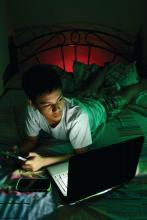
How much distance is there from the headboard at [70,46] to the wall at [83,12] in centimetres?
7

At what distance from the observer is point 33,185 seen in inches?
52.7

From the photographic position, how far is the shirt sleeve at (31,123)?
161 centimetres

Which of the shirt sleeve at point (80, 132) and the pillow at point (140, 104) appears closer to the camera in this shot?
the shirt sleeve at point (80, 132)

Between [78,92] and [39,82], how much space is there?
104 centimetres

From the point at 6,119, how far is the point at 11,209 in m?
0.97

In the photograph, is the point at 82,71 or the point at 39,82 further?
the point at 82,71

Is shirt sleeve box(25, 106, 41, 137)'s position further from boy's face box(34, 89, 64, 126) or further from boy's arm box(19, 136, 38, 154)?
boy's face box(34, 89, 64, 126)

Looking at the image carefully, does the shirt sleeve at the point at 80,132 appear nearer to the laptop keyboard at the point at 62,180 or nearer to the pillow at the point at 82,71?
the laptop keyboard at the point at 62,180

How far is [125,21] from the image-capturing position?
9.03ft

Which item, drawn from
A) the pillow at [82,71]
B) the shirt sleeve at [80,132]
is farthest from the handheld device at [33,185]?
the pillow at [82,71]

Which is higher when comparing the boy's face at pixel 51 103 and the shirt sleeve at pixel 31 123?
the boy's face at pixel 51 103

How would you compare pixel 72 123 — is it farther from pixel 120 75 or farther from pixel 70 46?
pixel 70 46

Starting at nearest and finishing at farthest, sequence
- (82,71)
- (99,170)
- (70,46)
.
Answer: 1. (99,170)
2. (82,71)
3. (70,46)

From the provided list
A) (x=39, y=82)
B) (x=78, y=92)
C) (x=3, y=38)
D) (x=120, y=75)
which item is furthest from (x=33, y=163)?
(x=3, y=38)
